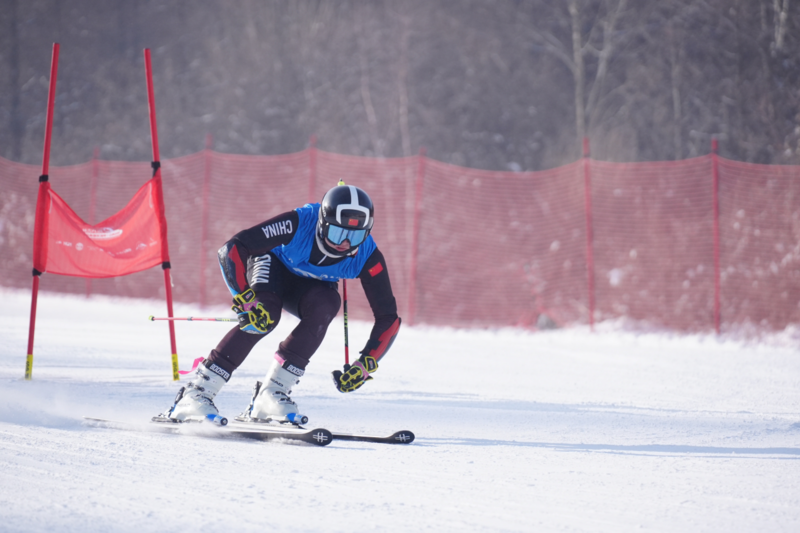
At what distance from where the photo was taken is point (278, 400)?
4.04 m

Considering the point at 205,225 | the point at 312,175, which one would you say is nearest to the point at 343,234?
the point at 312,175

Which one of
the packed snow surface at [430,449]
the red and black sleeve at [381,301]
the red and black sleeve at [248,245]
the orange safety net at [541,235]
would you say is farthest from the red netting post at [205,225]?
the red and black sleeve at [381,301]

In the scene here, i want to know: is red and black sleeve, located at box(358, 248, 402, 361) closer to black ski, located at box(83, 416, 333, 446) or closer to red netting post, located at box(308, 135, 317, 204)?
black ski, located at box(83, 416, 333, 446)

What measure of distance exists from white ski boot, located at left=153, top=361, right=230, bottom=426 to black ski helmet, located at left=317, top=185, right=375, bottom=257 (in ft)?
2.97

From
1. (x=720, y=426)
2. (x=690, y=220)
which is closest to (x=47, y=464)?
(x=720, y=426)

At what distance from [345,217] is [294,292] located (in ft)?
1.97

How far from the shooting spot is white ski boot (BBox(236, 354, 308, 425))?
4.00m

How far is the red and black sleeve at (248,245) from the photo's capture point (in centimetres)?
386

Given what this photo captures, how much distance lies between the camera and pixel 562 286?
9.78 m

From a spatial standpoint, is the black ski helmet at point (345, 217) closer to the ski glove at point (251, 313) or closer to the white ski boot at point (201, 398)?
the ski glove at point (251, 313)

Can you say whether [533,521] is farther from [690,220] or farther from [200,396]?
[690,220]

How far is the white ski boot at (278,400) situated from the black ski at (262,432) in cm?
15

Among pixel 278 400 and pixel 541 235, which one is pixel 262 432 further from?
pixel 541 235

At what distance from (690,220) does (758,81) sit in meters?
9.96
